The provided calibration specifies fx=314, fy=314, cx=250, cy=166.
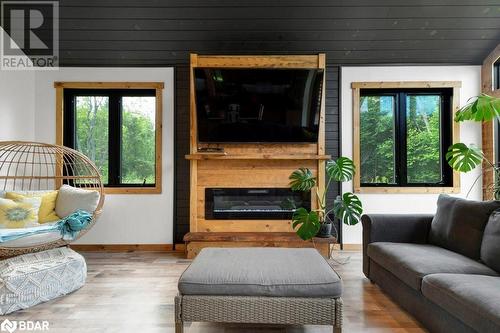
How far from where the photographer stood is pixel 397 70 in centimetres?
426

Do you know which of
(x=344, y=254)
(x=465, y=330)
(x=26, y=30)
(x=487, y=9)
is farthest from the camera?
(x=344, y=254)

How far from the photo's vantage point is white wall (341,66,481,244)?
4211 mm

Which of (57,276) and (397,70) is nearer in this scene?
(57,276)

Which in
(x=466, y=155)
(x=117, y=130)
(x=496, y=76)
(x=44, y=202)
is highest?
(x=496, y=76)

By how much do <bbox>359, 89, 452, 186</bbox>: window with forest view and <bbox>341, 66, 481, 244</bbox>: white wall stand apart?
0.57 ft

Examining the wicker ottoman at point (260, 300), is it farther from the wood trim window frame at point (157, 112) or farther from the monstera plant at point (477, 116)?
the wood trim window frame at point (157, 112)

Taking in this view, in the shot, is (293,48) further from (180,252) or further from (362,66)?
(180,252)

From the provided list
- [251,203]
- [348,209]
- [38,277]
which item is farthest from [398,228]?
[38,277]

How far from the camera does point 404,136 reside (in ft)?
14.1

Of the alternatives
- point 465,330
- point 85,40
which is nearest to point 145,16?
point 85,40

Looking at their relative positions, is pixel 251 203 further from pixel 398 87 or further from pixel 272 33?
pixel 398 87

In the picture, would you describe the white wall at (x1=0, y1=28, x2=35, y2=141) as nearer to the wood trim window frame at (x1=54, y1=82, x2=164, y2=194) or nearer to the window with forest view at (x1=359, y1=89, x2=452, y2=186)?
the wood trim window frame at (x1=54, y1=82, x2=164, y2=194)

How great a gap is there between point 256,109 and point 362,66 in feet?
5.28

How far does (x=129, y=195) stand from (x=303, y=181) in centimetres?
233
